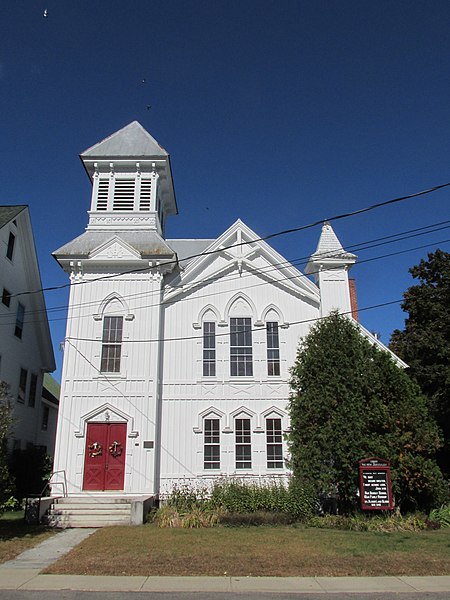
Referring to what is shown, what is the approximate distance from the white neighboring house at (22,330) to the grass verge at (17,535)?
609cm

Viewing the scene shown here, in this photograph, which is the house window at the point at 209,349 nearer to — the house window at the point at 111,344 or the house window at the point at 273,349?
the house window at the point at 273,349

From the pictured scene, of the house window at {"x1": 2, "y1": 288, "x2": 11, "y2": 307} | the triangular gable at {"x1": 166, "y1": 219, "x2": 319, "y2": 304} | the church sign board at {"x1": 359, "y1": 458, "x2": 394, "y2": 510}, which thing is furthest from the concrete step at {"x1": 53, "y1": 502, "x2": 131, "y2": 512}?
the house window at {"x1": 2, "y1": 288, "x2": 11, "y2": 307}

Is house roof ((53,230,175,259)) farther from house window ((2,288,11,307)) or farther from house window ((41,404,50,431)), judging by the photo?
house window ((41,404,50,431))

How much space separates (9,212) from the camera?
2294 centimetres

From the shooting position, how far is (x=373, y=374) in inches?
655

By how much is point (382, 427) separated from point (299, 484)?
11.0 ft

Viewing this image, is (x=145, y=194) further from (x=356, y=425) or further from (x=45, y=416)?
(x=45, y=416)

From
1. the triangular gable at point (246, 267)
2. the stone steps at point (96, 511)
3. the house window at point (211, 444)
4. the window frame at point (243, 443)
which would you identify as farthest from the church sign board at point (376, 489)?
the triangular gable at point (246, 267)

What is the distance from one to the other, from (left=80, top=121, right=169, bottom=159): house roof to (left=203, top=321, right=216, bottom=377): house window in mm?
8516

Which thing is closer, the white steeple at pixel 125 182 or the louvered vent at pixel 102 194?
the white steeple at pixel 125 182

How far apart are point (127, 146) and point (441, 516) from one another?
20.0 metres

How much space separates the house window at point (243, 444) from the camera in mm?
18609

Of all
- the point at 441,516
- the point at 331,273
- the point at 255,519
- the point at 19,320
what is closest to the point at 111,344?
the point at 19,320

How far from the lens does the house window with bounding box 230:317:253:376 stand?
781 inches
